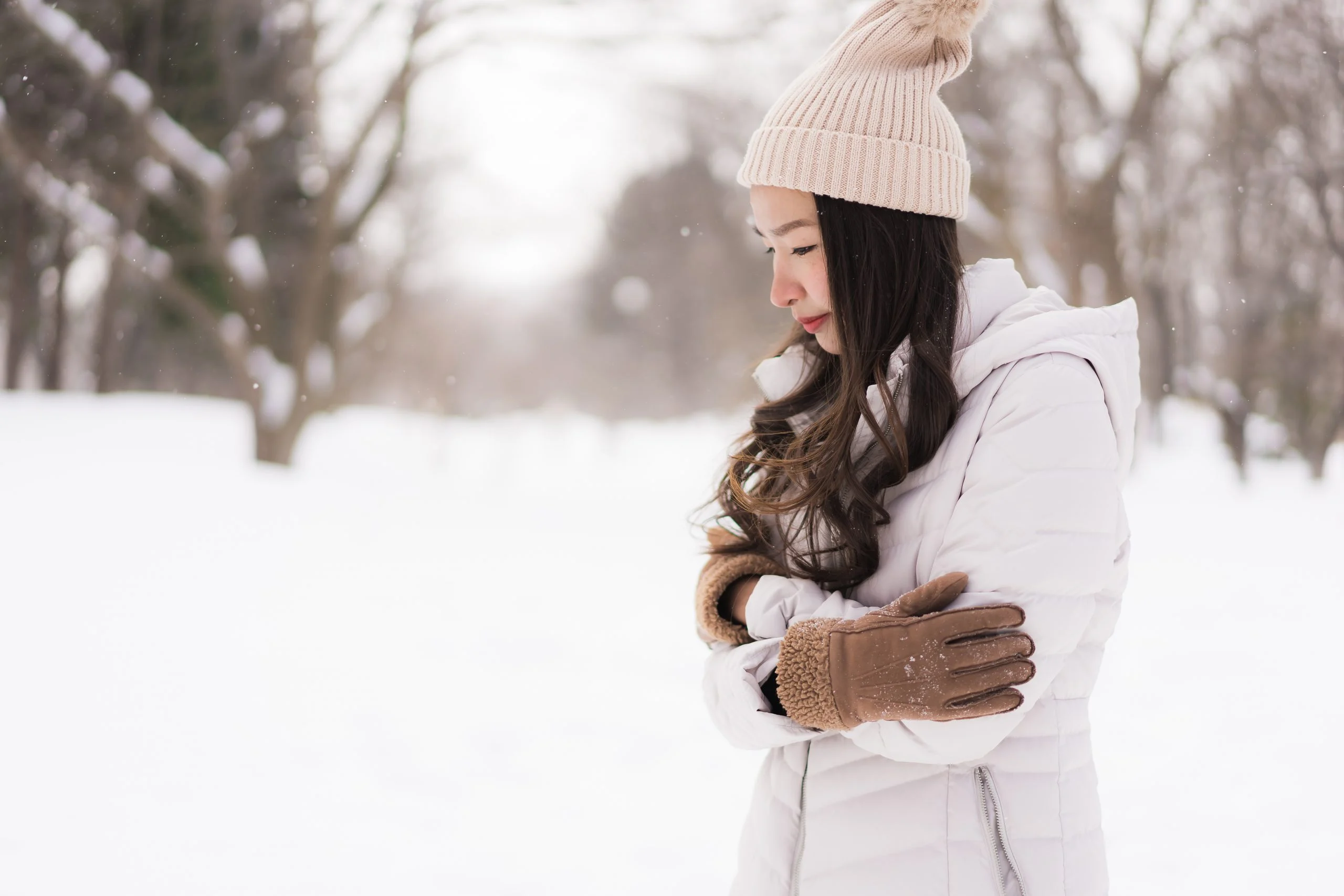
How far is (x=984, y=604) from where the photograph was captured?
1010 millimetres

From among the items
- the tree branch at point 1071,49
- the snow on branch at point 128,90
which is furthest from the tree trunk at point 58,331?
the tree branch at point 1071,49

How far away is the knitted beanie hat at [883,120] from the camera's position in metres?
1.22

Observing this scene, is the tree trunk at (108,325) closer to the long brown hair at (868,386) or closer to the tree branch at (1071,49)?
the tree branch at (1071,49)

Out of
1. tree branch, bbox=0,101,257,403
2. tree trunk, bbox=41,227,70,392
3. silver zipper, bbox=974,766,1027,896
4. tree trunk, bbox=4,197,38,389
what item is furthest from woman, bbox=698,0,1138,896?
tree trunk, bbox=41,227,70,392

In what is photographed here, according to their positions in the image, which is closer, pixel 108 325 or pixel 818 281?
pixel 818 281

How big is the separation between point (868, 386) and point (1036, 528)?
0.98ft

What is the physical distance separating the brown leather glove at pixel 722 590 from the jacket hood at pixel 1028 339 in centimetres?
26

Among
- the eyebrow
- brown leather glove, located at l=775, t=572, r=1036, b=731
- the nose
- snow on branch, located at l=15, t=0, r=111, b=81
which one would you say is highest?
snow on branch, located at l=15, t=0, r=111, b=81

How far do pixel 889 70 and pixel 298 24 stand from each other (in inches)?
382

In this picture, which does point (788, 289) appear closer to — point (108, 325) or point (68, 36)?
point (68, 36)

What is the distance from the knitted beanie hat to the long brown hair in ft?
0.12

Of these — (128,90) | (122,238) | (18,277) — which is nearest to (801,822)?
(128,90)

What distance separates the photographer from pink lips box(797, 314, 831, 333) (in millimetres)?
1288

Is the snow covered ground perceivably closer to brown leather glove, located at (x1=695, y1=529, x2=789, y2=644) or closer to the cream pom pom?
brown leather glove, located at (x1=695, y1=529, x2=789, y2=644)
